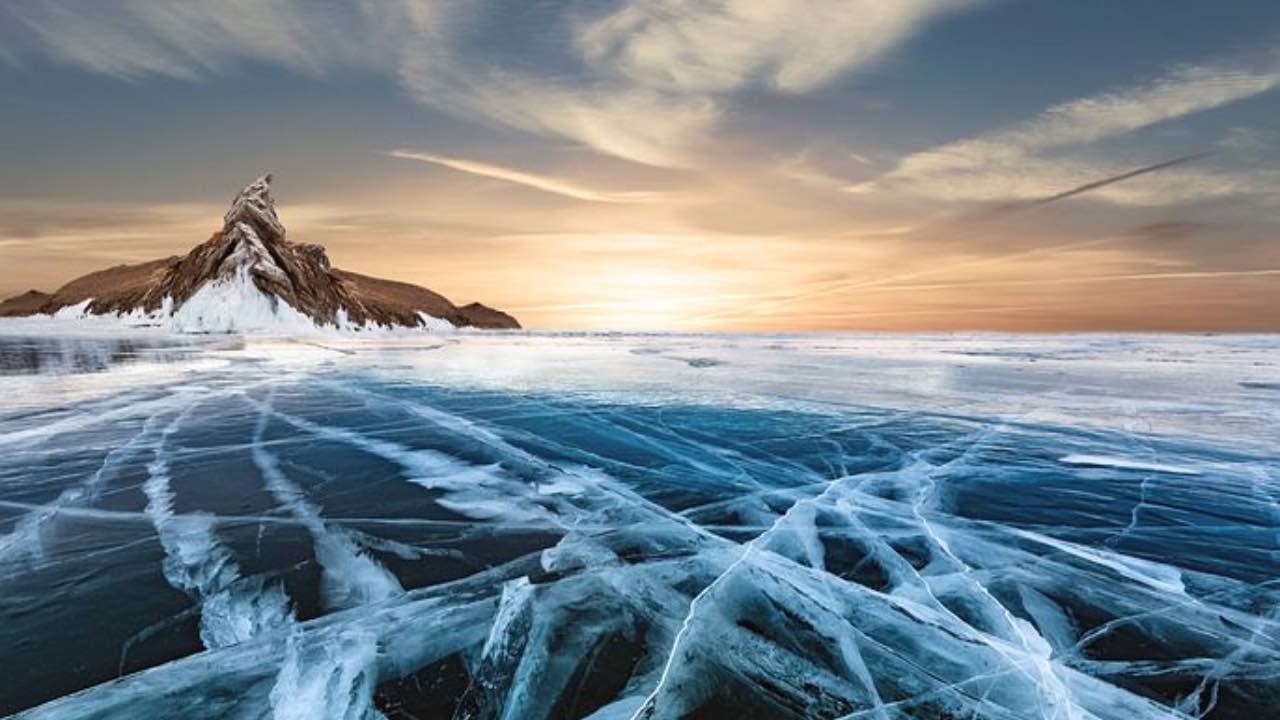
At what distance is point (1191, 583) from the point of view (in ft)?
13.0

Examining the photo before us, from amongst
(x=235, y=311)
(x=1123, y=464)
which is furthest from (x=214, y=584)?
(x=235, y=311)

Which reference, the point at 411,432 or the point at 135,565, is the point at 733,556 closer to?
the point at 135,565

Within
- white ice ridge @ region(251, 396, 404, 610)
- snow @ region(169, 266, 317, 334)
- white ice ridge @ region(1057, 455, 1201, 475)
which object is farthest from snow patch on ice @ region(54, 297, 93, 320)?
white ice ridge @ region(1057, 455, 1201, 475)

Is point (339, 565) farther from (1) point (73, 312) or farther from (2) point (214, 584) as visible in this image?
(1) point (73, 312)

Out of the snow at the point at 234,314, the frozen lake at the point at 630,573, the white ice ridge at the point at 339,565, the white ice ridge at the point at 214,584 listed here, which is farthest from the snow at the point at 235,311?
the white ice ridge at the point at 214,584

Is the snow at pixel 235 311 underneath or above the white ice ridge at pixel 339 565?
above

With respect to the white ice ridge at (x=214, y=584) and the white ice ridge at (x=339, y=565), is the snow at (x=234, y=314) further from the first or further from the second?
the white ice ridge at (x=214, y=584)

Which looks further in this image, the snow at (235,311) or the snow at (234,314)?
the snow at (235,311)

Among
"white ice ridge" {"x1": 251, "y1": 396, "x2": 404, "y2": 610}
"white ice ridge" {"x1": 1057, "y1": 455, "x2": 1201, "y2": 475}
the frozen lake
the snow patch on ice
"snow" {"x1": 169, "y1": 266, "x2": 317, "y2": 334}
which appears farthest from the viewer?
the snow patch on ice

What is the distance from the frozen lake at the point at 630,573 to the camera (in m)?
2.71

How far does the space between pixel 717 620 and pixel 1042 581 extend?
247 centimetres

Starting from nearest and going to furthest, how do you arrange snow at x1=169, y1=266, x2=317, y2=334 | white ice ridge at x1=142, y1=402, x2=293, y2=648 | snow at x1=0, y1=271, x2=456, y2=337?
1. white ice ridge at x1=142, y1=402, x2=293, y2=648
2. snow at x1=0, y1=271, x2=456, y2=337
3. snow at x1=169, y1=266, x2=317, y2=334

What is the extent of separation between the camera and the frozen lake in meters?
2.71

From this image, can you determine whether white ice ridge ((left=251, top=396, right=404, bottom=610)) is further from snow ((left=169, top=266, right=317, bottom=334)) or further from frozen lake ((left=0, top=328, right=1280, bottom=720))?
snow ((left=169, top=266, right=317, bottom=334))
